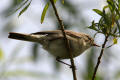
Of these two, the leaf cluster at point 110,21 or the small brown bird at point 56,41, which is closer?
the leaf cluster at point 110,21

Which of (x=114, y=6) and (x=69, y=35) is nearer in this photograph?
(x=114, y=6)

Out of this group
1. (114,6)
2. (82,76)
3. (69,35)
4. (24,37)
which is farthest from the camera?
(82,76)

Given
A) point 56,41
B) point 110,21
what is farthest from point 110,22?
point 56,41

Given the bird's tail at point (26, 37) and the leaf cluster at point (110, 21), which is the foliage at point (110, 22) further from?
the bird's tail at point (26, 37)

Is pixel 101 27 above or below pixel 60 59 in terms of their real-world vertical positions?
above

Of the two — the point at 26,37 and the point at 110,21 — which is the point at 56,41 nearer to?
the point at 26,37

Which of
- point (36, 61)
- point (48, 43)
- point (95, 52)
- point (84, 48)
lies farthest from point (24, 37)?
point (95, 52)

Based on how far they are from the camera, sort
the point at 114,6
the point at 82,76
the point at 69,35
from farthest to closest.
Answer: the point at 82,76, the point at 69,35, the point at 114,6

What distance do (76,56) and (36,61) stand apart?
904 millimetres

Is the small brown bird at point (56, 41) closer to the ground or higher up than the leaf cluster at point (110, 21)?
closer to the ground


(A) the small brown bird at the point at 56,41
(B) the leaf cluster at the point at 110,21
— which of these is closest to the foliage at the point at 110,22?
(B) the leaf cluster at the point at 110,21

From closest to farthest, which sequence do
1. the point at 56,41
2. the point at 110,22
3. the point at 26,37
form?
the point at 110,22 < the point at 26,37 < the point at 56,41

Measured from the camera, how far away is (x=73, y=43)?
528 centimetres

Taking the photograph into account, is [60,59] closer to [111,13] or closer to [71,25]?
[71,25]
